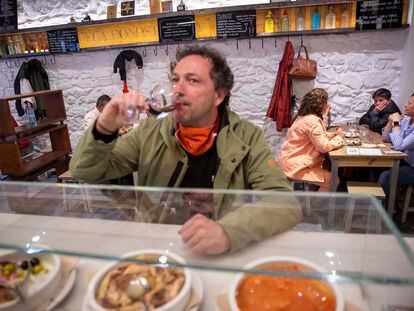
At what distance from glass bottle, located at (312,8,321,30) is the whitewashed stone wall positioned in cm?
18

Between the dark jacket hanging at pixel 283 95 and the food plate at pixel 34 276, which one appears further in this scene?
the dark jacket hanging at pixel 283 95

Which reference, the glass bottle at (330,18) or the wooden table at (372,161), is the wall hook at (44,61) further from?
the wooden table at (372,161)

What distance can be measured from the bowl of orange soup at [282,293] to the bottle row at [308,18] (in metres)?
4.03

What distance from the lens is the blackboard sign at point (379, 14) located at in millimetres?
3984

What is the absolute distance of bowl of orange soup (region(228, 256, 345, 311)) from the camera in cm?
75

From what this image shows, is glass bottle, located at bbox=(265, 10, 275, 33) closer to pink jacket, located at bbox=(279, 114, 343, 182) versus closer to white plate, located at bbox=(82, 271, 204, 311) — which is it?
pink jacket, located at bbox=(279, 114, 343, 182)

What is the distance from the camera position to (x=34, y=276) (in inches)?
32.7

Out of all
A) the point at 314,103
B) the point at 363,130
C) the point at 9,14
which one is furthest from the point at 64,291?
the point at 9,14

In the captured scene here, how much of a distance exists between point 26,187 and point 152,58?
154 inches

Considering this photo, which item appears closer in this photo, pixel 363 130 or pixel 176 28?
pixel 363 130

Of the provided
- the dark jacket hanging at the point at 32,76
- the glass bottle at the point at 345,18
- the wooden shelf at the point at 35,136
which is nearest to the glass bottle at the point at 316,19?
the glass bottle at the point at 345,18

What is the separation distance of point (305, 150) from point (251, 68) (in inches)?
66.1

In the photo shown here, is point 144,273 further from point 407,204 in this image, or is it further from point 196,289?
point 407,204

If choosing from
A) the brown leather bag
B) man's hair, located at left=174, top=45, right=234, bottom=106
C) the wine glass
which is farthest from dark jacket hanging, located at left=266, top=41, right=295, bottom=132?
the wine glass
